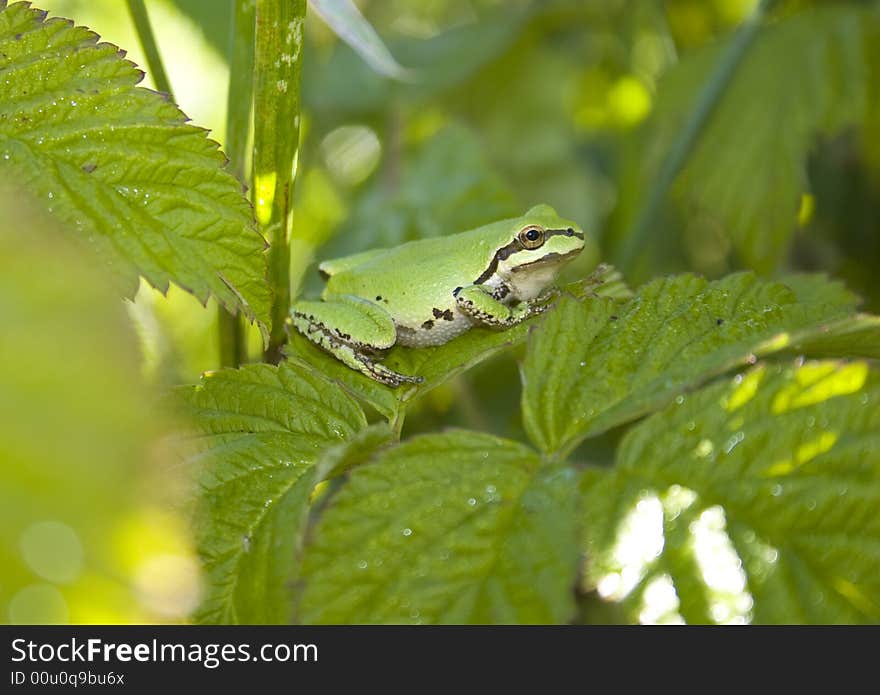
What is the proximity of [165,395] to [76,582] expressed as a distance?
0.92m

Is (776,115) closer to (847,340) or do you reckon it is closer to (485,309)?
(485,309)

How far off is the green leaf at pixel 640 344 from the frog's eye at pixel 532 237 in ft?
3.39

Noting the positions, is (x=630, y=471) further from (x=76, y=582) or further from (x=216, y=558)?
(x=76, y=582)

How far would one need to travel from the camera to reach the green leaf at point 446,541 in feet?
4.00

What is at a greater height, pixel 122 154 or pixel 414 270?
pixel 414 270

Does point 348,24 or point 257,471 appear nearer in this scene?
point 257,471

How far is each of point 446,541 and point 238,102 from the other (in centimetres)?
113

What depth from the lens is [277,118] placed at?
1719mm

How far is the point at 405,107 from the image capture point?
4.40m

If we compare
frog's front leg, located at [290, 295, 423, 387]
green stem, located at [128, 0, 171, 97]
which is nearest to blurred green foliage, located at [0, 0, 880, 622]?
frog's front leg, located at [290, 295, 423, 387]

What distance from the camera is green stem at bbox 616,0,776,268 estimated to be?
3.17 meters

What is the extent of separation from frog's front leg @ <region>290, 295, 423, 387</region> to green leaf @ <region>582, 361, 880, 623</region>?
0.84 m

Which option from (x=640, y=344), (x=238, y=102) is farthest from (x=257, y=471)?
(x=238, y=102)

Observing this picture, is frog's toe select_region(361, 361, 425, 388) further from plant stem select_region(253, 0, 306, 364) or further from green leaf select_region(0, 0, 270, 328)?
green leaf select_region(0, 0, 270, 328)
